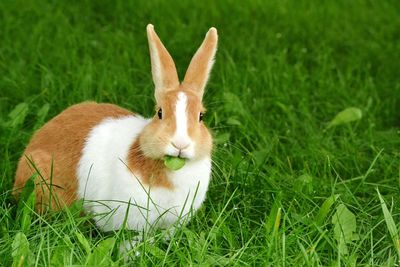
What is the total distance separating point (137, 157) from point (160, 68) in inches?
16.9

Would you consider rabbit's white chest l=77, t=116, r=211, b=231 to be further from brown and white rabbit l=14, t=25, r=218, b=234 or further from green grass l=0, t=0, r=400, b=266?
green grass l=0, t=0, r=400, b=266

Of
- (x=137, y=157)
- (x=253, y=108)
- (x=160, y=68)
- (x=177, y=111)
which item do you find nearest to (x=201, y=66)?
(x=160, y=68)

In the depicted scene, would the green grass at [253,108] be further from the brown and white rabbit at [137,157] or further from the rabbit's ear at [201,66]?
Result: the rabbit's ear at [201,66]

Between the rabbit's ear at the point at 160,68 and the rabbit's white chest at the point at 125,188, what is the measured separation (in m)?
0.27

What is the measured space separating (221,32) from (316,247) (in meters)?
2.92

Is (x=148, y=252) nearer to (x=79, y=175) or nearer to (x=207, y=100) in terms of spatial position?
(x=79, y=175)

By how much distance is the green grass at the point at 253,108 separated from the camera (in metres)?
3.74

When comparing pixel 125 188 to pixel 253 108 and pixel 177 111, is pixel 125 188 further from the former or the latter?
pixel 253 108

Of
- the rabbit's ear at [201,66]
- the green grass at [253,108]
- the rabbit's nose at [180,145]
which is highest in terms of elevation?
the rabbit's ear at [201,66]

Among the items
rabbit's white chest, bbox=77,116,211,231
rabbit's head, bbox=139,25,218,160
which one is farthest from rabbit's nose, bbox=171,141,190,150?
rabbit's white chest, bbox=77,116,211,231

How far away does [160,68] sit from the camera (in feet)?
12.9

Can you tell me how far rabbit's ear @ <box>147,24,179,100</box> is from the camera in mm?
3926

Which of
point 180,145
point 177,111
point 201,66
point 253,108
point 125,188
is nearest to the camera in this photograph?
point 180,145

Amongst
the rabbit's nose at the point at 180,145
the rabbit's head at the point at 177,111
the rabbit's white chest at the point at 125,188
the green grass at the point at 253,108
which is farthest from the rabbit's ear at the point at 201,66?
the green grass at the point at 253,108
